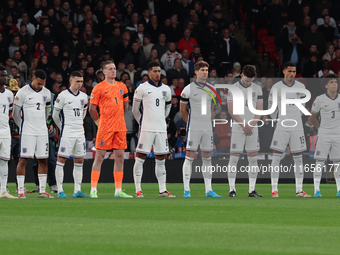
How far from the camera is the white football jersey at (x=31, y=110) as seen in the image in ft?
37.6

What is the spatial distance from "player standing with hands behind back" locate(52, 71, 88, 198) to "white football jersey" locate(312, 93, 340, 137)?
16.0 feet

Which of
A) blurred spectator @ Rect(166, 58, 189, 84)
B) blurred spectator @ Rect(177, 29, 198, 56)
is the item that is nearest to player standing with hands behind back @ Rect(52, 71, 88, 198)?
blurred spectator @ Rect(166, 58, 189, 84)

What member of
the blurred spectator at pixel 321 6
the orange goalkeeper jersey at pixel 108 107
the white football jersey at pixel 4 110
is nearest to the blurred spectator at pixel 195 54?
the blurred spectator at pixel 321 6

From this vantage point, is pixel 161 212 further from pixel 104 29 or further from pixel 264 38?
pixel 264 38

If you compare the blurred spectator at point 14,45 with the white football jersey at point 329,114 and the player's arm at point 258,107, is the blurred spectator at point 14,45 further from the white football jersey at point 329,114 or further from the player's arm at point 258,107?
the white football jersey at point 329,114

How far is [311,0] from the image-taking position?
25.3 metres

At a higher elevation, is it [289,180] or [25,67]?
[25,67]

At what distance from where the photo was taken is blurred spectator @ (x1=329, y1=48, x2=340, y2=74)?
71.2 feet

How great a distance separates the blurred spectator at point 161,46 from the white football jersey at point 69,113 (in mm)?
9840

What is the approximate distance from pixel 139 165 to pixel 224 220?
4.24 meters

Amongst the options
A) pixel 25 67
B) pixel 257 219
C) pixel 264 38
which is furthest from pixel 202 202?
pixel 264 38

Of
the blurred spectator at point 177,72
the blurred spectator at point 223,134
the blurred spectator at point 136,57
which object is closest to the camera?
the blurred spectator at point 223,134

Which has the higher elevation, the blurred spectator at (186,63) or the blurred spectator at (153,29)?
the blurred spectator at (153,29)

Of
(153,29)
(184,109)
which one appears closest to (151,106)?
(184,109)
